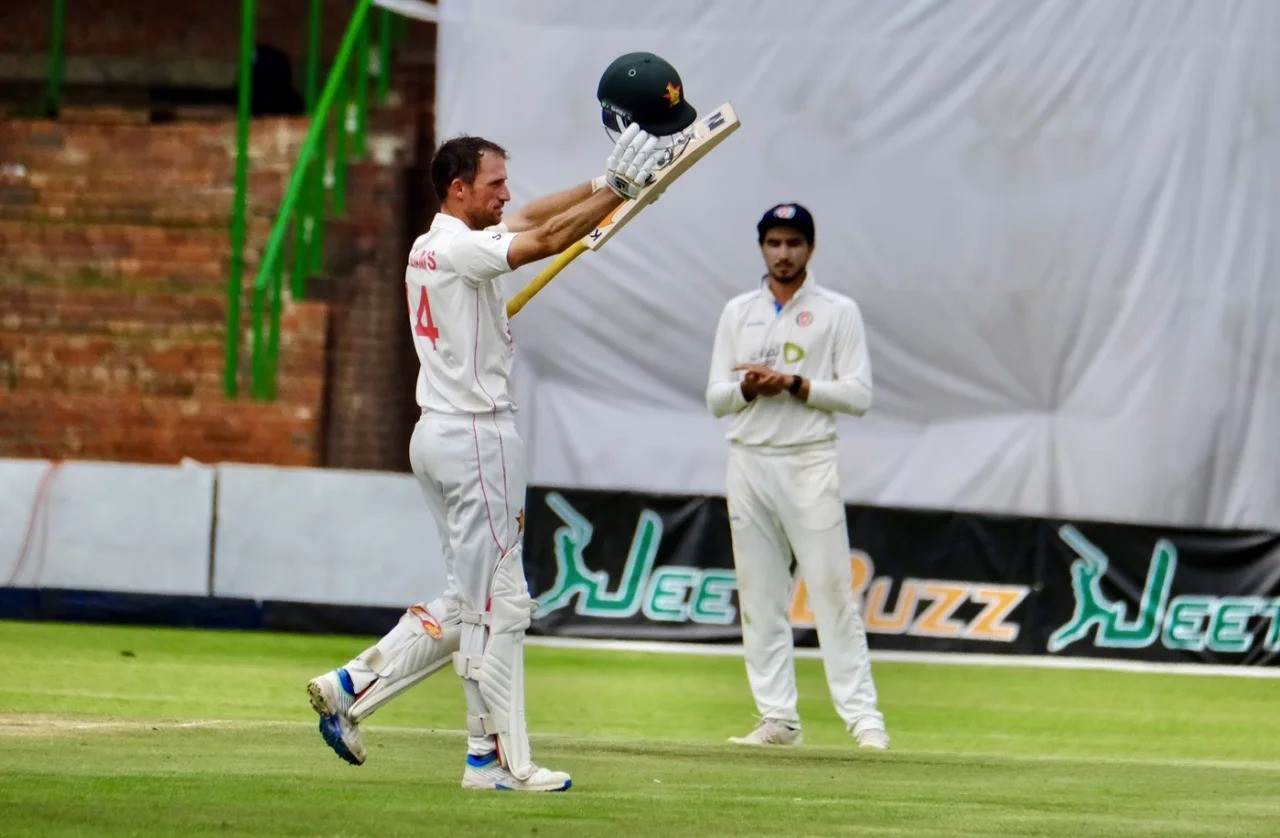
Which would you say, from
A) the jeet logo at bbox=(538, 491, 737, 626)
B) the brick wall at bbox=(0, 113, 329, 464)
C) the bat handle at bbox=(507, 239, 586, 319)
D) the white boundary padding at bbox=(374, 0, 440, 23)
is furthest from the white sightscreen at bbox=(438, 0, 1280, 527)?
the bat handle at bbox=(507, 239, 586, 319)

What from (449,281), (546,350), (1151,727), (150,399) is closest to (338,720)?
(449,281)

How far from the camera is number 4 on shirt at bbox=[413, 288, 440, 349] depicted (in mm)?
5559

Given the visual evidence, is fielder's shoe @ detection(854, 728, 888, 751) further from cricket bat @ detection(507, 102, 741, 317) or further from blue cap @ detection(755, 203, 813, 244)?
cricket bat @ detection(507, 102, 741, 317)

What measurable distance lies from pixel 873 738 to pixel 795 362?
1.33 meters

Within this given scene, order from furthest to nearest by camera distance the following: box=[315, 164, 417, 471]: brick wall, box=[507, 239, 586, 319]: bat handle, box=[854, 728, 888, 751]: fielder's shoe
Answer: box=[315, 164, 417, 471]: brick wall < box=[854, 728, 888, 751]: fielder's shoe < box=[507, 239, 586, 319]: bat handle

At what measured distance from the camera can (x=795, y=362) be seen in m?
7.84

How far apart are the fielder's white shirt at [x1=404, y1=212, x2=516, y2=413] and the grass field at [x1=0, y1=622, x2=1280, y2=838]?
3.08ft

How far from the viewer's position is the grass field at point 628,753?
4.73 meters

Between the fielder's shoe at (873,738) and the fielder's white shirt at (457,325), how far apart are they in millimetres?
2342

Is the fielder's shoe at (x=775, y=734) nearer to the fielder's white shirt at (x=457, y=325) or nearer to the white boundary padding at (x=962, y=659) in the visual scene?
the fielder's white shirt at (x=457, y=325)

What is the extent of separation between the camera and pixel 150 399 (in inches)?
589

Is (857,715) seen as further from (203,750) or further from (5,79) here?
(5,79)

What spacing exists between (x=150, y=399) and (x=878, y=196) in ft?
17.2

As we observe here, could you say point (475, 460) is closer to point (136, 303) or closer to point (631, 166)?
point (631, 166)
